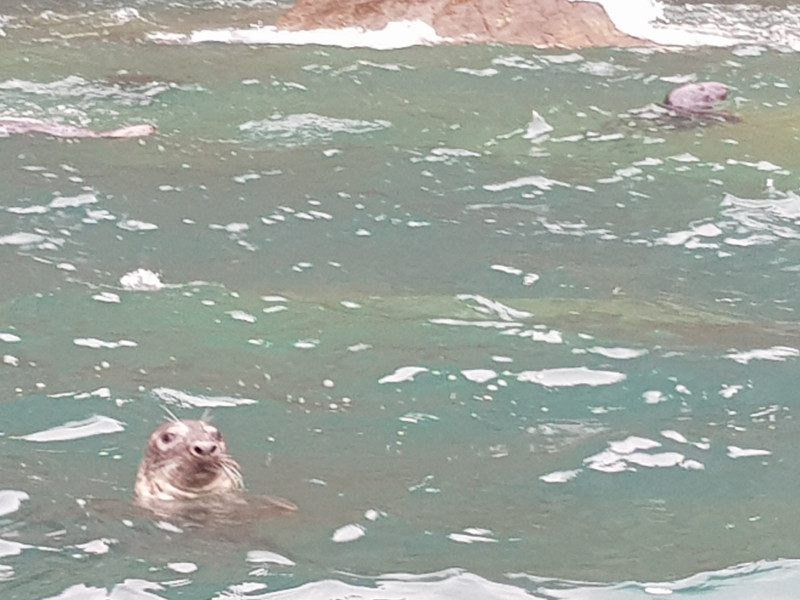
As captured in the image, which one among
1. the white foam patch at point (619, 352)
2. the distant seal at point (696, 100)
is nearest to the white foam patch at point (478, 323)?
the white foam patch at point (619, 352)

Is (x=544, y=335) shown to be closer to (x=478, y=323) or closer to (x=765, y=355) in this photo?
(x=478, y=323)

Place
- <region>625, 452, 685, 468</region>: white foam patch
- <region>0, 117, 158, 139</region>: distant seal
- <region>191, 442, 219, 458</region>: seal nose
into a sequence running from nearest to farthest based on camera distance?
1. <region>191, 442, 219, 458</region>: seal nose
2. <region>625, 452, 685, 468</region>: white foam patch
3. <region>0, 117, 158, 139</region>: distant seal

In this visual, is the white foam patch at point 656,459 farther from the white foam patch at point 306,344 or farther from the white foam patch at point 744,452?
the white foam patch at point 306,344

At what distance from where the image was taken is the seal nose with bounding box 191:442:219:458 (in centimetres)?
485

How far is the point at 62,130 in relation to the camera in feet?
31.7

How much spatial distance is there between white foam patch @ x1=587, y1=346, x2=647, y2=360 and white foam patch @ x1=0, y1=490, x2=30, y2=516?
2.49 meters

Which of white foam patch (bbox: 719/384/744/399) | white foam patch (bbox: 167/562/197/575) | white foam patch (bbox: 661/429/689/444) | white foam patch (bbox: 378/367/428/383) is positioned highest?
white foam patch (bbox: 167/562/197/575)

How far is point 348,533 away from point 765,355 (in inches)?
95.8

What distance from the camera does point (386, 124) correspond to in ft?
33.1

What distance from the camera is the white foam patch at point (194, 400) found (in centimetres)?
597

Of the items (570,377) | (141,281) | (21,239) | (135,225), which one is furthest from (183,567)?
(135,225)

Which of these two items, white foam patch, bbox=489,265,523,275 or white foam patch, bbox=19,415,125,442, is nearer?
white foam patch, bbox=19,415,125,442

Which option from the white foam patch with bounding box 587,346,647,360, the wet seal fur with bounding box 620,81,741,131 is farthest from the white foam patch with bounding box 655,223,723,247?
the wet seal fur with bounding box 620,81,741,131

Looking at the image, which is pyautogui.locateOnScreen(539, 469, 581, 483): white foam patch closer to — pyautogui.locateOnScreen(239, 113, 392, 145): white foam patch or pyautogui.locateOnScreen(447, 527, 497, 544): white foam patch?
pyautogui.locateOnScreen(447, 527, 497, 544): white foam patch
